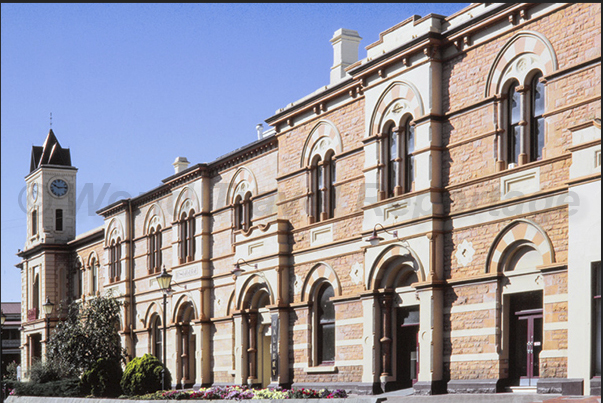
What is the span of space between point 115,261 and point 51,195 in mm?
14458

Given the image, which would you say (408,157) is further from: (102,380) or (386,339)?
(102,380)

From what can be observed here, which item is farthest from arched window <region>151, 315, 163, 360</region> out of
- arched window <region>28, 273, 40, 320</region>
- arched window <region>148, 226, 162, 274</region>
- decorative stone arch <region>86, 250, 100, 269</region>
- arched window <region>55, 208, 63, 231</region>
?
arched window <region>28, 273, 40, 320</region>

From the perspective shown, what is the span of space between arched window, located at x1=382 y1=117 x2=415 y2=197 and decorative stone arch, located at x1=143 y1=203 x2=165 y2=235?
16.7m

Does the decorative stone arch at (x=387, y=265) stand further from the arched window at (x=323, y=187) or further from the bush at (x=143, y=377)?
the bush at (x=143, y=377)

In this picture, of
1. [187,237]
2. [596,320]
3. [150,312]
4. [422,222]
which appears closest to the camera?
[596,320]

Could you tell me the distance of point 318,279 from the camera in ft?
87.0

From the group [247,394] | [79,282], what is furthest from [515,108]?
[79,282]

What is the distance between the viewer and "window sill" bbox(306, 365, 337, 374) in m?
25.2

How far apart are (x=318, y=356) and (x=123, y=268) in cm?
1773

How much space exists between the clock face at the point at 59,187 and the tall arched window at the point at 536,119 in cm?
4138

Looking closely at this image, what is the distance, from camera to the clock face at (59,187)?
56.0m

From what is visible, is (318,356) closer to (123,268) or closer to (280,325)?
(280,325)

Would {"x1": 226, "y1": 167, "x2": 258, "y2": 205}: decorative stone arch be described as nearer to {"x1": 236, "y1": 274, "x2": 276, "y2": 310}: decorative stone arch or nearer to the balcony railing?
{"x1": 236, "y1": 274, "x2": 276, "y2": 310}: decorative stone arch

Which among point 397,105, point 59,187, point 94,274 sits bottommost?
point 94,274
